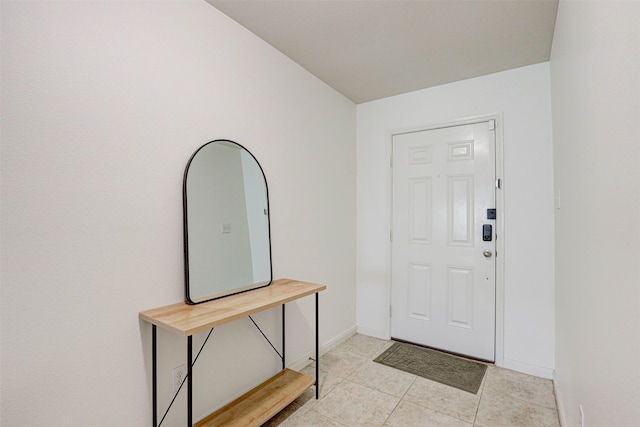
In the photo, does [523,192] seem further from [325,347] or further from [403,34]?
[325,347]

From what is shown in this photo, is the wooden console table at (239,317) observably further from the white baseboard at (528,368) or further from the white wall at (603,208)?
the white baseboard at (528,368)

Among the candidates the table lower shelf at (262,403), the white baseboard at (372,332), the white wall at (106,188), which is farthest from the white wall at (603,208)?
the white wall at (106,188)

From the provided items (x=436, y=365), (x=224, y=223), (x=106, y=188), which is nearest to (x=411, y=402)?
(x=436, y=365)

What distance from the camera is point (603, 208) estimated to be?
3.11 feet

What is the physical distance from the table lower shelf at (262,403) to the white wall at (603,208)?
146cm

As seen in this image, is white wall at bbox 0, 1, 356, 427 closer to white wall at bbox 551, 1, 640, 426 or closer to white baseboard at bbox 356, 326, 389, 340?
white baseboard at bbox 356, 326, 389, 340

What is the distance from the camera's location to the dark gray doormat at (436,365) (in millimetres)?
2350

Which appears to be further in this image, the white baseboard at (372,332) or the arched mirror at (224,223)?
the white baseboard at (372,332)

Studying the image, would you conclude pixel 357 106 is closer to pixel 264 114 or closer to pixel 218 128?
pixel 264 114

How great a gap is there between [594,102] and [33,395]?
7.53 ft

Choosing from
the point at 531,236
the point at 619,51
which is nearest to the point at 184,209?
the point at 619,51

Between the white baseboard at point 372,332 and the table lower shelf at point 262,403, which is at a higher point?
the table lower shelf at point 262,403

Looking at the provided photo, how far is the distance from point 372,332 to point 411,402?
3.79ft

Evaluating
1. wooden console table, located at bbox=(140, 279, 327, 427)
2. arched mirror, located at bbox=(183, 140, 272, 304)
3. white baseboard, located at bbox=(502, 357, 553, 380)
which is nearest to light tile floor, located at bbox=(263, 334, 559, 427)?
white baseboard, located at bbox=(502, 357, 553, 380)
